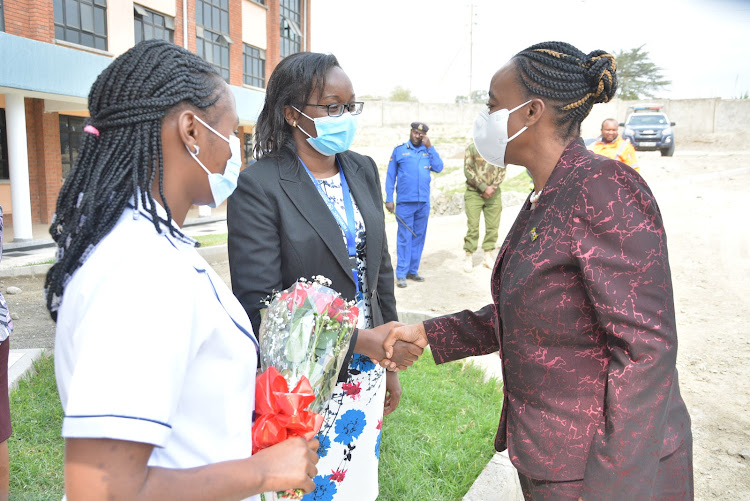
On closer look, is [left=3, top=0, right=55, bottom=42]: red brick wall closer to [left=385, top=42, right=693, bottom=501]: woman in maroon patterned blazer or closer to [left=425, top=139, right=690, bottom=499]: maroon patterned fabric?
[left=385, top=42, right=693, bottom=501]: woman in maroon patterned blazer

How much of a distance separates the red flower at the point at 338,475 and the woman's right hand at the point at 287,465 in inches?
42.4

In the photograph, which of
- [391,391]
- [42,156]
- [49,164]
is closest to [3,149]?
[42,156]

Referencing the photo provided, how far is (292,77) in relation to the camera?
8.19 ft

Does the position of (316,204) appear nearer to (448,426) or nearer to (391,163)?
(448,426)

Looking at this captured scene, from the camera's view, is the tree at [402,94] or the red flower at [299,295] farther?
the tree at [402,94]

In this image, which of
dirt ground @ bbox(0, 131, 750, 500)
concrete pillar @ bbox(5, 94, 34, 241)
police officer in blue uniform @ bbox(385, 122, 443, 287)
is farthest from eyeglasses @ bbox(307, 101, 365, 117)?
concrete pillar @ bbox(5, 94, 34, 241)

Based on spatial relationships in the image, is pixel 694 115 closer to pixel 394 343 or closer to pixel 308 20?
pixel 308 20

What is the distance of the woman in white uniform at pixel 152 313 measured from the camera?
1041mm

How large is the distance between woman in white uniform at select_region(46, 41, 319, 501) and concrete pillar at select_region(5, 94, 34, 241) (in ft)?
43.8

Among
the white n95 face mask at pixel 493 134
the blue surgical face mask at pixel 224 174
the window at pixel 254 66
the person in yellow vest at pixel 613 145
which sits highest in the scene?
the window at pixel 254 66

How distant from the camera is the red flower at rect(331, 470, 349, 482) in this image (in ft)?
7.94

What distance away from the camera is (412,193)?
8.90m

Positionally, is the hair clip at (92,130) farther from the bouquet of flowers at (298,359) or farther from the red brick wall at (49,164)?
the red brick wall at (49,164)

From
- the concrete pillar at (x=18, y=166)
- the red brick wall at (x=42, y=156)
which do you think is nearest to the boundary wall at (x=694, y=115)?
the red brick wall at (x=42, y=156)
